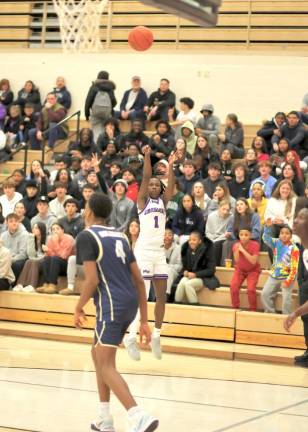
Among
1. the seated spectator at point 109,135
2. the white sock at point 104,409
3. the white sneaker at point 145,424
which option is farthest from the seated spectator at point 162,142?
the white sneaker at point 145,424

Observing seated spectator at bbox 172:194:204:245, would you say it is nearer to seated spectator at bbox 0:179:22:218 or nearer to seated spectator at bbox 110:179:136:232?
seated spectator at bbox 110:179:136:232

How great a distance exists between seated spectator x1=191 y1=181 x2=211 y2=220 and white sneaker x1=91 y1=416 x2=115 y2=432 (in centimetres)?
691

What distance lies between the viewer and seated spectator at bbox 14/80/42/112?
17.6 m

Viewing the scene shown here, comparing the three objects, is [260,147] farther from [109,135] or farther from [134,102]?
[134,102]

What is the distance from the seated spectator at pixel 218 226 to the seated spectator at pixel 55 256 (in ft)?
6.44

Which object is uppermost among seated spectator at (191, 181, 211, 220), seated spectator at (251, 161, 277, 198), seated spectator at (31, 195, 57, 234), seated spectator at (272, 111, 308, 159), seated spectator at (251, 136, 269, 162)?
seated spectator at (272, 111, 308, 159)

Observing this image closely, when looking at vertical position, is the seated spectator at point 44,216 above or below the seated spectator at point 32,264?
above

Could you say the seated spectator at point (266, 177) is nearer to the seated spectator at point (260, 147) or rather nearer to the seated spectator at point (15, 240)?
the seated spectator at point (260, 147)

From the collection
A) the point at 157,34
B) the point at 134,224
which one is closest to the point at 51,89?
the point at 157,34

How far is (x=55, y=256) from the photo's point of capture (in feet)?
39.5

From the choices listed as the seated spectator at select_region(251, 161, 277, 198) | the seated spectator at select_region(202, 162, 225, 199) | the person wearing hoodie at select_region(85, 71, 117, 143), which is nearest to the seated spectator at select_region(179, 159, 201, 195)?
the seated spectator at select_region(202, 162, 225, 199)

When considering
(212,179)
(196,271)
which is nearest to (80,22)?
(212,179)

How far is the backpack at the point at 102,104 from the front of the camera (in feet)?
53.3

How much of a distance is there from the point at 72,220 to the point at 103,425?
23.0 ft
